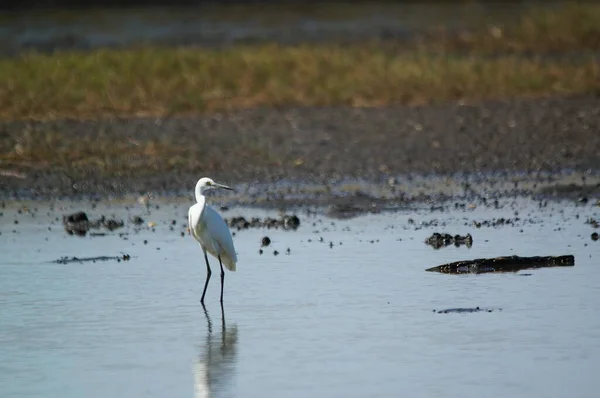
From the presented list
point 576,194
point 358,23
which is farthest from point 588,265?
point 358,23

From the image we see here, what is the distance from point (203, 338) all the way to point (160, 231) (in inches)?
163

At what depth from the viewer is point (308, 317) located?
8.41 meters

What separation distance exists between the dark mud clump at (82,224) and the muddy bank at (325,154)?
5.09 feet

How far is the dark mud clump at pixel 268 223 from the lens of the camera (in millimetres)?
12055

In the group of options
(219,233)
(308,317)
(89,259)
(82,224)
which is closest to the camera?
(308,317)

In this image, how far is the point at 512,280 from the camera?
9.40 m

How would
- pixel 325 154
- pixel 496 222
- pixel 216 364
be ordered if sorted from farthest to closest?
pixel 325 154 → pixel 496 222 → pixel 216 364

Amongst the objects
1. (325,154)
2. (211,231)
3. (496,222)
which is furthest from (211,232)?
(325,154)

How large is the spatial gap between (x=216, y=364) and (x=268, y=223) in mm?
4883

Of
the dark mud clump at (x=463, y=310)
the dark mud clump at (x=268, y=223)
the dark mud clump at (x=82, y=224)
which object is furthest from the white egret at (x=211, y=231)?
the dark mud clump at (x=82, y=224)

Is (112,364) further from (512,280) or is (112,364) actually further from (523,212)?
(523,212)

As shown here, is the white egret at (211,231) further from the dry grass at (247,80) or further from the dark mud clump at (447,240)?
the dry grass at (247,80)

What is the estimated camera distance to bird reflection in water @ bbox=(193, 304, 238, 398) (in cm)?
679

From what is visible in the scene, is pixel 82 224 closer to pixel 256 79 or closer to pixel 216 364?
pixel 216 364
